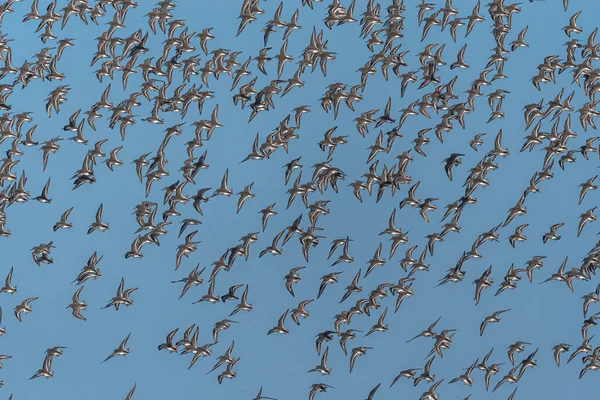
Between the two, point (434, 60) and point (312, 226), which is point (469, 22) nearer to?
point (434, 60)

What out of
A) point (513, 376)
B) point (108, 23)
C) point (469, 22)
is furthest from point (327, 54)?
point (513, 376)

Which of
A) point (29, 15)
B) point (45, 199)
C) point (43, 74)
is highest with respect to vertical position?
point (29, 15)

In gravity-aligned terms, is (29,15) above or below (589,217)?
above

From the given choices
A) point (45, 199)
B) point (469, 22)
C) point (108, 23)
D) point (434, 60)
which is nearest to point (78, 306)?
point (45, 199)

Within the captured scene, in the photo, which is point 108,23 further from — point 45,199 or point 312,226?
point 312,226

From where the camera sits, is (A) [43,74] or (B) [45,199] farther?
(A) [43,74]

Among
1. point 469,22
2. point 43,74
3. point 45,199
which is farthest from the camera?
point 469,22

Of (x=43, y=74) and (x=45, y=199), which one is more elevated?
(x=43, y=74)

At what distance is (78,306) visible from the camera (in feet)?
137

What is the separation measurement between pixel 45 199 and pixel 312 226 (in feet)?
37.2

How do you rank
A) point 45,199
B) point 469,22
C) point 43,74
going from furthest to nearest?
point 469,22 → point 43,74 → point 45,199

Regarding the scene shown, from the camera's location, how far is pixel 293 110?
45.2 metres

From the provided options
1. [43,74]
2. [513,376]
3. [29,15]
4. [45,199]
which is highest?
[29,15]

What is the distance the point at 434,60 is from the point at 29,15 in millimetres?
17604
